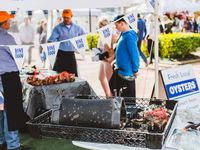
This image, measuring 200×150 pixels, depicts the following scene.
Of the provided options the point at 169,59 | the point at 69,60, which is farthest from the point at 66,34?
the point at 169,59

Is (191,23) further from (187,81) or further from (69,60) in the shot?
(187,81)

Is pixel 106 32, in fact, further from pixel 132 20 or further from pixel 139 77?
pixel 139 77

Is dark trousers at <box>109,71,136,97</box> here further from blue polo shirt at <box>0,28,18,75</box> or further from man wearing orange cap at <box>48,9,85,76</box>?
man wearing orange cap at <box>48,9,85,76</box>

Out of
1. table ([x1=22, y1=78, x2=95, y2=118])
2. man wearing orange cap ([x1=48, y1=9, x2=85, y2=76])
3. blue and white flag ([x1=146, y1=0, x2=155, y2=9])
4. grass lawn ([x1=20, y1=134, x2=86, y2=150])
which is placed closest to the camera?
blue and white flag ([x1=146, y1=0, x2=155, y2=9])

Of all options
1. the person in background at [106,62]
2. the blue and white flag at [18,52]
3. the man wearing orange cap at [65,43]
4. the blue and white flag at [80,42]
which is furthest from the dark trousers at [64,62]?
the blue and white flag at [18,52]

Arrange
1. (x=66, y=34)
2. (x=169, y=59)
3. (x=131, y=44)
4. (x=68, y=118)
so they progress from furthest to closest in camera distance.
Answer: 1. (x=169, y=59)
2. (x=66, y=34)
3. (x=131, y=44)
4. (x=68, y=118)

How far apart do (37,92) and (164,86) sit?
1.85 metres

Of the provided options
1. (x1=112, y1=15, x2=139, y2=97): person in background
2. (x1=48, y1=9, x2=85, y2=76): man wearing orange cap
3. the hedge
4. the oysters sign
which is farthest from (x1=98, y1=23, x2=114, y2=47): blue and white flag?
the hedge

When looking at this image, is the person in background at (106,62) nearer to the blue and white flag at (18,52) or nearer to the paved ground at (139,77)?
the paved ground at (139,77)

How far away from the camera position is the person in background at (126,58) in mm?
4617

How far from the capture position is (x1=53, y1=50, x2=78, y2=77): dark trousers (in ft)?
21.5

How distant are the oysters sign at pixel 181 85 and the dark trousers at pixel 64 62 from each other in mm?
2855

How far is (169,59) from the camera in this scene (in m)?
12.5

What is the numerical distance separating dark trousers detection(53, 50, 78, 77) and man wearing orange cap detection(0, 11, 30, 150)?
2.48m
